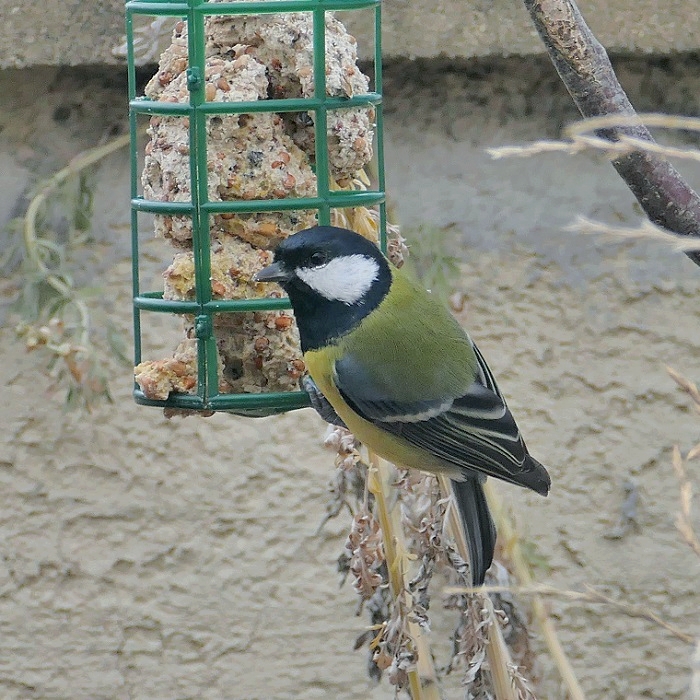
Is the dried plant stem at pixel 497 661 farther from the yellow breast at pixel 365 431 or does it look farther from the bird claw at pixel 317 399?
the bird claw at pixel 317 399

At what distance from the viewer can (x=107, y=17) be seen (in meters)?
2.14

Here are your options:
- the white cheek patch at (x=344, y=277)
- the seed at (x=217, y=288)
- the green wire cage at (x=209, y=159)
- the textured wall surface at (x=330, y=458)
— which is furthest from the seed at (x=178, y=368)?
the textured wall surface at (x=330, y=458)

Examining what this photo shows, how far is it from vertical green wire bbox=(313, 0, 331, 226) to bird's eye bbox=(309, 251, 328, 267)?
0.11 meters

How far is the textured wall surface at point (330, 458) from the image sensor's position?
Answer: 2.35 m

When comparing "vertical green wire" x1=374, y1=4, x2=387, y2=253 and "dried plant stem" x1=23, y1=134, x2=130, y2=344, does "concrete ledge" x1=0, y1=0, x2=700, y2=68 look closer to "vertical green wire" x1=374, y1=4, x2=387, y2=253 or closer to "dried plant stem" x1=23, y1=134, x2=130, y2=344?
"dried plant stem" x1=23, y1=134, x2=130, y2=344

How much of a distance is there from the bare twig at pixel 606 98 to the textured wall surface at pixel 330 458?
41.5 inches

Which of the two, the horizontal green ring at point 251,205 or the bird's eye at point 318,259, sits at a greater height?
the horizontal green ring at point 251,205

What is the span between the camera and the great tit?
1.63 metres

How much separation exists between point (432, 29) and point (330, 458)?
2.80ft

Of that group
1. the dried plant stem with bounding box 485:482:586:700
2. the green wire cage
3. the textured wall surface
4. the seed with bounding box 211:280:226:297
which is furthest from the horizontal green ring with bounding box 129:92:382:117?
the textured wall surface

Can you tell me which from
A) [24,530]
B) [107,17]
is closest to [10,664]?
[24,530]

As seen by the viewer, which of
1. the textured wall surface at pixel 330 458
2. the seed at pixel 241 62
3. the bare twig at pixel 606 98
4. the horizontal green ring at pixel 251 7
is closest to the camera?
Result: the bare twig at pixel 606 98

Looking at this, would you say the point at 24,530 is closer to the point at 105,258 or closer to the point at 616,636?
the point at 105,258

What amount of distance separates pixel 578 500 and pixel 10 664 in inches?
47.3
